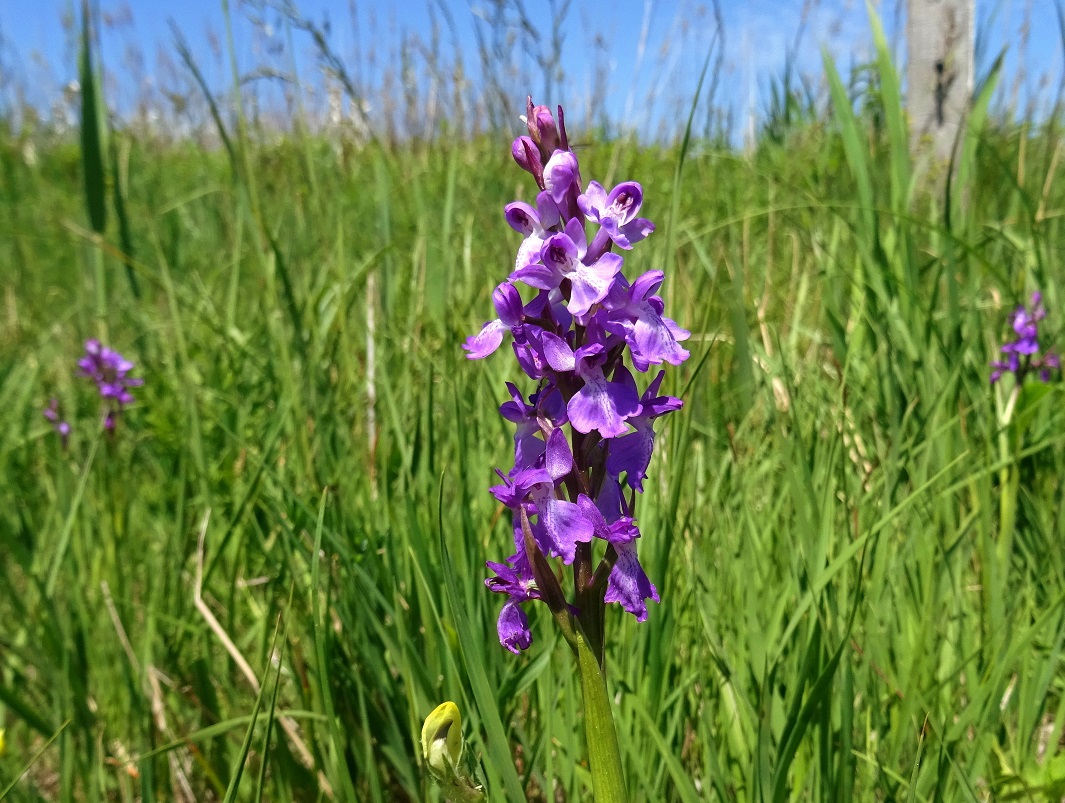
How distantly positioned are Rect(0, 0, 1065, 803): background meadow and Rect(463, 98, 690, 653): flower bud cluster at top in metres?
0.10

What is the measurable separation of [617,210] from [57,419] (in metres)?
2.67

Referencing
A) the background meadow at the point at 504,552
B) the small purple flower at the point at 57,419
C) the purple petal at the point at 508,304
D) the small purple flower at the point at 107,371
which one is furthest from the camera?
the small purple flower at the point at 107,371

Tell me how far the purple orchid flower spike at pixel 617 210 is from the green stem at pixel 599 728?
1.32 feet

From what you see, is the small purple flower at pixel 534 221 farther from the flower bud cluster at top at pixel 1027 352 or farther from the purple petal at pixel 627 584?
the flower bud cluster at top at pixel 1027 352

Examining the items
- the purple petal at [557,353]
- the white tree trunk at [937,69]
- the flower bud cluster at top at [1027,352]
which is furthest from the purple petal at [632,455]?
the white tree trunk at [937,69]

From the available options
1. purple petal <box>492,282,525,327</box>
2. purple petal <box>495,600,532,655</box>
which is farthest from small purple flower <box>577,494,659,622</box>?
purple petal <box>492,282,525,327</box>

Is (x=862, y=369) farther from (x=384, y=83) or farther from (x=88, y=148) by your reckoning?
(x=384, y=83)

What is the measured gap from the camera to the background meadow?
3.83 ft

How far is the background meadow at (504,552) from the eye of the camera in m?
1.17

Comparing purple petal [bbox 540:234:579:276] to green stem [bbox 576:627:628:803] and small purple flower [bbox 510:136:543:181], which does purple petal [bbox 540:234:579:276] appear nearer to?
small purple flower [bbox 510:136:543:181]

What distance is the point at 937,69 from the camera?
14.1 feet

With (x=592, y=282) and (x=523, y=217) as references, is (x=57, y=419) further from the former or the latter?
(x=592, y=282)

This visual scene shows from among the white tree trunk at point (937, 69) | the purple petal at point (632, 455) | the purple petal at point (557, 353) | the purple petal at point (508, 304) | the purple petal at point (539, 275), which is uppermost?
the white tree trunk at point (937, 69)

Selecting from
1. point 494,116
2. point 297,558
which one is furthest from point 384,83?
point 297,558
